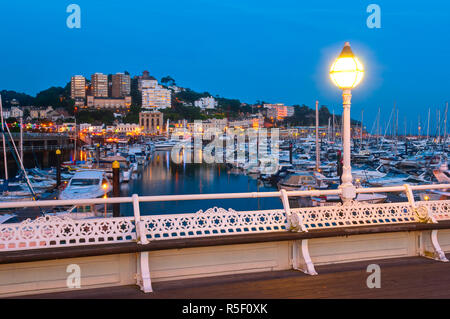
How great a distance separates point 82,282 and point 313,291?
106 inches

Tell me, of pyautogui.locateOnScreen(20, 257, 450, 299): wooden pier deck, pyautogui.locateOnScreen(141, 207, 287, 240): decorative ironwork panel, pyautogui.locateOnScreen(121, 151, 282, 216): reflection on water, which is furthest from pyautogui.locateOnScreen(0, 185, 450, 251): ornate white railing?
pyautogui.locateOnScreen(121, 151, 282, 216): reflection on water

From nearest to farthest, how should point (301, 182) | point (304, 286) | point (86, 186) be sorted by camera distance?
point (304, 286), point (86, 186), point (301, 182)

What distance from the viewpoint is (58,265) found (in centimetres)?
482

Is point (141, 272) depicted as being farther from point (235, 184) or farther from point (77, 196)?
point (235, 184)

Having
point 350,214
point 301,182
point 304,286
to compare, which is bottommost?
point 301,182

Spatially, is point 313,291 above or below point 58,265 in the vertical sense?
below

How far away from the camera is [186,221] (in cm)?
561

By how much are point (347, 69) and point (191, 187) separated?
38880 millimetres

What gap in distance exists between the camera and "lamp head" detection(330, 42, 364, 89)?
255 inches
